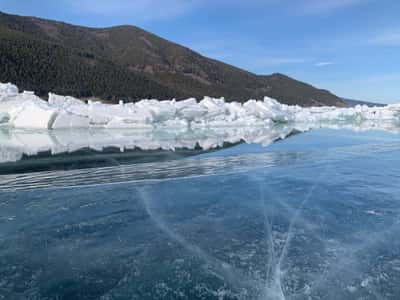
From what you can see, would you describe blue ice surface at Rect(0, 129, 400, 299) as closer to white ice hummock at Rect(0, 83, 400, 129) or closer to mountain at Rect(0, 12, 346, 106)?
white ice hummock at Rect(0, 83, 400, 129)

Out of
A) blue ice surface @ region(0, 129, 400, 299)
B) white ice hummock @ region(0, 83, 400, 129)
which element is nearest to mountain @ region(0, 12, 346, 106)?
white ice hummock @ region(0, 83, 400, 129)

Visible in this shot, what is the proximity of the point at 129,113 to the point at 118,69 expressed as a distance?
115ft

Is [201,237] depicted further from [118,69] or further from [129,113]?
[118,69]

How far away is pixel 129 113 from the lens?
14.3 meters

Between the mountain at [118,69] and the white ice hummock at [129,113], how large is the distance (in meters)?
17.0

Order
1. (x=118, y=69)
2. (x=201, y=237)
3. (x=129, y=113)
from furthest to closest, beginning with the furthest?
(x=118, y=69) < (x=129, y=113) < (x=201, y=237)

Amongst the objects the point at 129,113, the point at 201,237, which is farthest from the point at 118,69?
the point at 201,237

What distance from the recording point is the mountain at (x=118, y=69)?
114 feet

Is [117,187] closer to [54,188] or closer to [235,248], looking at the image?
[54,188]

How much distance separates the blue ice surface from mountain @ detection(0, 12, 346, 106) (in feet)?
102

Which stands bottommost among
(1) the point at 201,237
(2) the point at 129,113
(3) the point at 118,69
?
(1) the point at 201,237

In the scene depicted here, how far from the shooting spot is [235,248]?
7.96 feet

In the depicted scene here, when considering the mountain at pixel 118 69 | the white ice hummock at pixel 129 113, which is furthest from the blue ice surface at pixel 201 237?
the mountain at pixel 118 69

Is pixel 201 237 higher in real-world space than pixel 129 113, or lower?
lower
